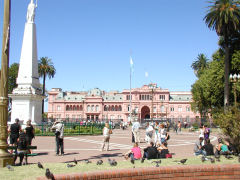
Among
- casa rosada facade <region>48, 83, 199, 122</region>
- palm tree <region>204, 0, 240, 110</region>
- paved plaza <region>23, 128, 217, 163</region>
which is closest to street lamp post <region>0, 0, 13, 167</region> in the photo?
paved plaza <region>23, 128, 217, 163</region>

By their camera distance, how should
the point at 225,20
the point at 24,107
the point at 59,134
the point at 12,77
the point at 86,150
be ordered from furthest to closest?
1. the point at 12,77
2. the point at 225,20
3. the point at 24,107
4. the point at 86,150
5. the point at 59,134

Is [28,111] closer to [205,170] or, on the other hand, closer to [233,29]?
[205,170]

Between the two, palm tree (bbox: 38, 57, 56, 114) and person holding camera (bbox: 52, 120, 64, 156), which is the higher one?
palm tree (bbox: 38, 57, 56, 114)

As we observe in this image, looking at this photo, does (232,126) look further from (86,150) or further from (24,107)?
(24,107)

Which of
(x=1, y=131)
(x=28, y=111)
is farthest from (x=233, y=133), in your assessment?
(x=28, y=111)

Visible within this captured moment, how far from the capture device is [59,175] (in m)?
5.82

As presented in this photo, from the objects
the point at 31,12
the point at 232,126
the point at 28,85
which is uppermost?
the point at 31,12

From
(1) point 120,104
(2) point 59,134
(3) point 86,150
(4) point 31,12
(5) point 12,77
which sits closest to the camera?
(2) point 59,134

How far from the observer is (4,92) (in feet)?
26.7

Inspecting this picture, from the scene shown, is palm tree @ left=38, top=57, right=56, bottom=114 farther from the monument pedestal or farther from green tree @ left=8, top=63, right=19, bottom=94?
the monument pedestal

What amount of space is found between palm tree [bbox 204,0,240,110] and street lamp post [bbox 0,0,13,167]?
1039 inches

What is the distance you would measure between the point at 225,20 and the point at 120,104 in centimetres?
7262

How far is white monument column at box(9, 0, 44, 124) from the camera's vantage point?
79.9 ft

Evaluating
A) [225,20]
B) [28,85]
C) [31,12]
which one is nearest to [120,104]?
[225,20]
